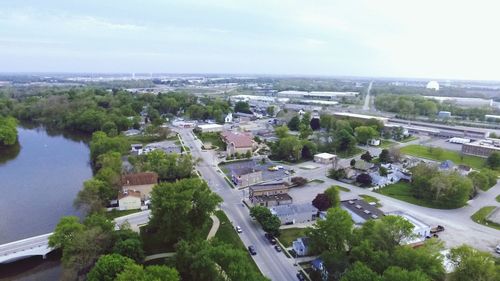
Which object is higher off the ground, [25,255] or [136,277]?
[136,277]

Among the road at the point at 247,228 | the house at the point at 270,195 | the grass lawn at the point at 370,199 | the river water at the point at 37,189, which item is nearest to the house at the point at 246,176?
the road at the point at 247,228

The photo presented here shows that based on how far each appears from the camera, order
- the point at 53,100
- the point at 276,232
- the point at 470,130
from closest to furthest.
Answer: the point at 276,232
the point at 470,130
the point at 53,100

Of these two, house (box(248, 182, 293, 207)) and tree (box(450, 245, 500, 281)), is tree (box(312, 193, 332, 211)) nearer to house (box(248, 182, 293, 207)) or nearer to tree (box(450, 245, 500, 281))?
house (box(248, 182, 293, 207))

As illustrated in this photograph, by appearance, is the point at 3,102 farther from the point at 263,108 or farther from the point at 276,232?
the point at 276,232

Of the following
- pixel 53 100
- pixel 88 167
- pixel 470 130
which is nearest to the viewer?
pixel 88 167

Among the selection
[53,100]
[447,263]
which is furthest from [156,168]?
[53,100]

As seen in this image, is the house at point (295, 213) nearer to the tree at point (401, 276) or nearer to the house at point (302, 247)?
the house at point (302, 247)

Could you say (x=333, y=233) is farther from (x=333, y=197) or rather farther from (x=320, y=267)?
(x=333, y=197)

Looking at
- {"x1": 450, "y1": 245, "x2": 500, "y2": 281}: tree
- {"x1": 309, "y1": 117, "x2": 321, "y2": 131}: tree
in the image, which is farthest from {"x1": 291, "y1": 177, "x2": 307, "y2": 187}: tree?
{"x1": 309, "y1": 117, "x2": 321, "y2": 131}: tree
